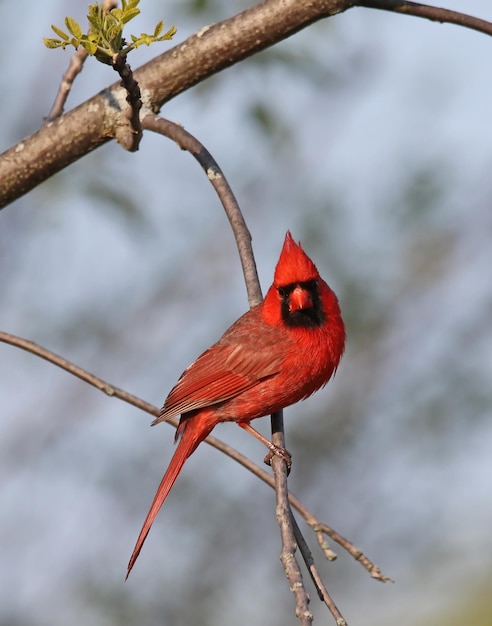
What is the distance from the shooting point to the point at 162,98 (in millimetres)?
3127

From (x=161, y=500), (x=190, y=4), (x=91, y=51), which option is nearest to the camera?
(x=91, y=51)

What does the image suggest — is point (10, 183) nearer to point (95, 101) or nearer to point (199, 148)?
point (95, 101)

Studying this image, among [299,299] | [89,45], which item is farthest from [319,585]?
[299,299]

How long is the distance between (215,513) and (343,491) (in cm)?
57

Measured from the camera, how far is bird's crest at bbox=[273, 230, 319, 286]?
3412 millimetres

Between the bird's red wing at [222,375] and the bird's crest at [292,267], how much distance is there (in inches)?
10.5

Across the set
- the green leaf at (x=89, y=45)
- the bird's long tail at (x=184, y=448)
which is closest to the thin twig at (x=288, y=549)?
the bird's long tail at (x=184, y=448)

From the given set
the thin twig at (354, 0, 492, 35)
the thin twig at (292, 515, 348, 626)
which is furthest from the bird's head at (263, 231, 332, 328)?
the thin twig at (292, 515, 348, 626)

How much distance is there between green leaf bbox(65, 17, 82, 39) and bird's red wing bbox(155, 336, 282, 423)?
59.7 inches

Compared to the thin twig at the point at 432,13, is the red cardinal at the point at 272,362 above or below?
below

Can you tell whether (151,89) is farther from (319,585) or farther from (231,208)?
(319,585)

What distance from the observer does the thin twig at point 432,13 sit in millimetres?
2807

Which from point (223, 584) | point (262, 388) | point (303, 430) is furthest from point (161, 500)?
point (303, 430)

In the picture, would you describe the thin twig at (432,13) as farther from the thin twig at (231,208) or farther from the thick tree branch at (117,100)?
the thin twig at (231,208)
